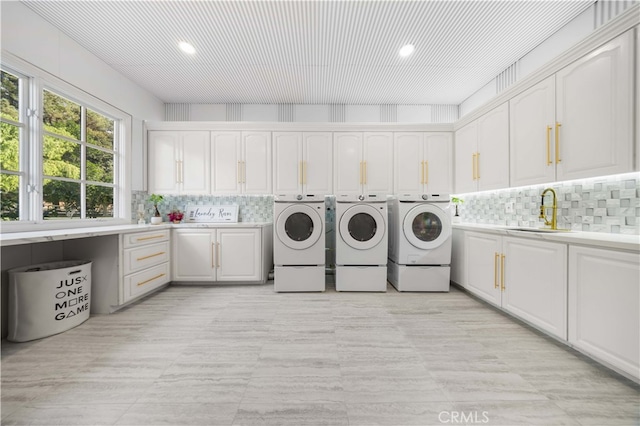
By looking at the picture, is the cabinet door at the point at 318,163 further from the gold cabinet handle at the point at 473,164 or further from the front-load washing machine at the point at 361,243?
the gold cabinet handle at the point at 473,164

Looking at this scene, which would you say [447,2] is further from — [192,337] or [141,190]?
[141,190]

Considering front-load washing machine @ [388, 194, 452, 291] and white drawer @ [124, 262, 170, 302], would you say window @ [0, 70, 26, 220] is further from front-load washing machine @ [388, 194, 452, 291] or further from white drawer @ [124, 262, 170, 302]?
front-load washing machine @ [388, 194, 452, 291]

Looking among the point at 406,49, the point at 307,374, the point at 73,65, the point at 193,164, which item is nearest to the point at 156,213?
the point at 193,164

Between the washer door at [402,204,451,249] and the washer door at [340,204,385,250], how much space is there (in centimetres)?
33

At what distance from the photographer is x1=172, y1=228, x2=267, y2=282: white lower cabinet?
10.7 feet

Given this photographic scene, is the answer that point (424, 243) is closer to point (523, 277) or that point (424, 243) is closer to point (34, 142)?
point (523, 277)

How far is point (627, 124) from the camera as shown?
5.08 feet

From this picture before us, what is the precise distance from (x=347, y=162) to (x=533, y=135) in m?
A: 2.06

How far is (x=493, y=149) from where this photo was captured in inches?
110

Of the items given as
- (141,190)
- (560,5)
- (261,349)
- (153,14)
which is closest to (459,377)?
(261,349)

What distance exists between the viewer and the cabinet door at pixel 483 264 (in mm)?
2398

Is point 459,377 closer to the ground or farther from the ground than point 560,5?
closer to the ground

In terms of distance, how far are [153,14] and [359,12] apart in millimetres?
1796

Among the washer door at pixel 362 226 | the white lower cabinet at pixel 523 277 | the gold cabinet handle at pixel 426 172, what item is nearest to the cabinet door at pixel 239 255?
the washer door at pixel 362 226
